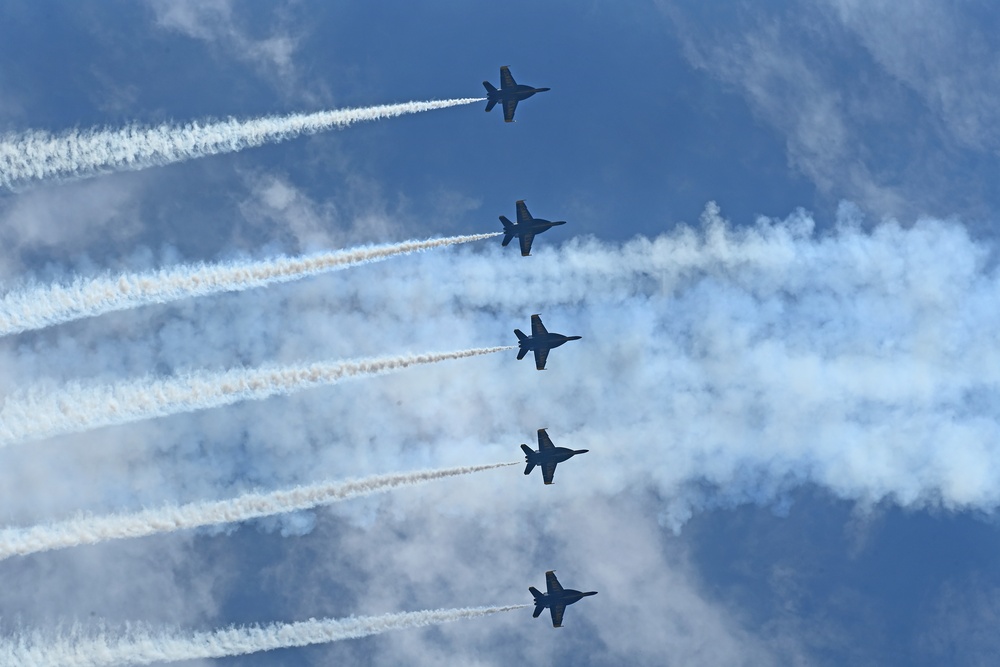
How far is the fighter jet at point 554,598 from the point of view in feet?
310

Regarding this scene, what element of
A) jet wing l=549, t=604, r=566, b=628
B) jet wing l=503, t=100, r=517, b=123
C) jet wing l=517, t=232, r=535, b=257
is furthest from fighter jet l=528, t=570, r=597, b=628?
jet wing l=503, t=100, r=517, b=123

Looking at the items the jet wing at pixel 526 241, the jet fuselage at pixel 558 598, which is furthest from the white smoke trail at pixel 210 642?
the jet wing at pixel 526 241

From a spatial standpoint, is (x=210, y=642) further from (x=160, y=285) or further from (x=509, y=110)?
(x=509, y=110)

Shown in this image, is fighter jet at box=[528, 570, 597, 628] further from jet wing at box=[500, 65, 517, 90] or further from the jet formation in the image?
jet wing at box=[500, 65, 517, 90]

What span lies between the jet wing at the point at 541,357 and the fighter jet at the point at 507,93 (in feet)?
55.3

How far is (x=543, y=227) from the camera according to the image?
310 feet

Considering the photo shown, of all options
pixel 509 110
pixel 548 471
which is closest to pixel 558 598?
pixel 548 471

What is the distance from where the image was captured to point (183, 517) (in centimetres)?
8062

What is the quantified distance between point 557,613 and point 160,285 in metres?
36.8

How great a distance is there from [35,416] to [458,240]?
2979 centimetres

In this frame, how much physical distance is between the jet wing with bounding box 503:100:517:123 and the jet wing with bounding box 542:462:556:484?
25.0 meters

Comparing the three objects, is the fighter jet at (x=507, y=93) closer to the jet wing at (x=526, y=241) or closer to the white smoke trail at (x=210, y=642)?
the jet wing at (x=526, y=241)

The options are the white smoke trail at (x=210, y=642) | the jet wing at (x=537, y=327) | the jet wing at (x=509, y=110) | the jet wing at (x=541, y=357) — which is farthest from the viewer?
the jet wing at (x=541, y=357)

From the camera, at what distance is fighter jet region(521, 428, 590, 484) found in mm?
93312
